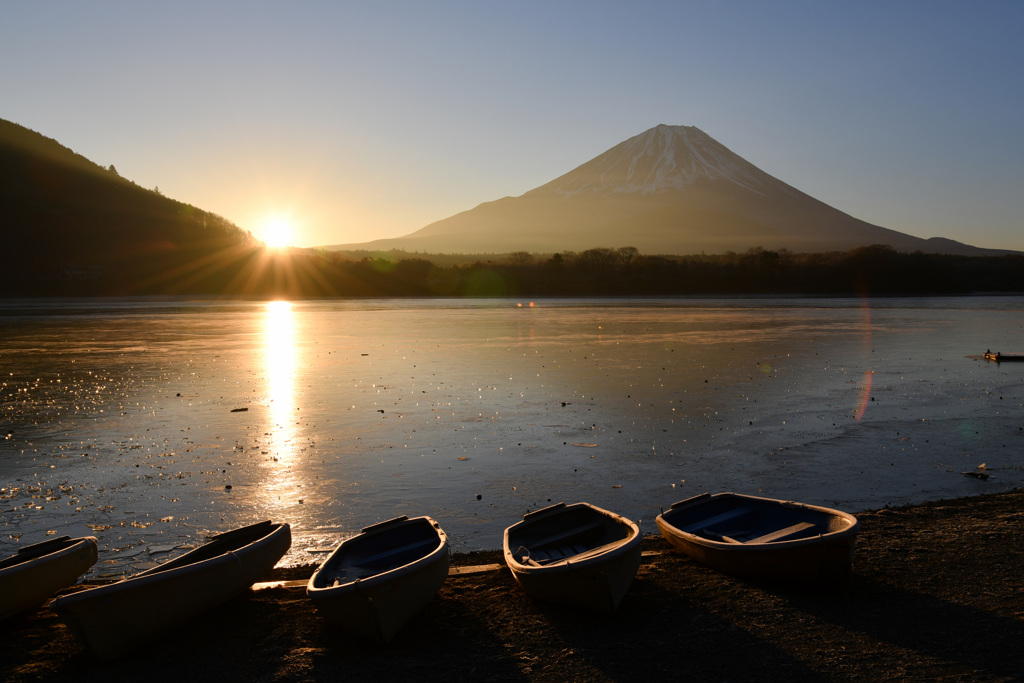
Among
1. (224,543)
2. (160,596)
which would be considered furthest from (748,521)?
(160,596)

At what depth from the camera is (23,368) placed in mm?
21781

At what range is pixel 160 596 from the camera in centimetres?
575

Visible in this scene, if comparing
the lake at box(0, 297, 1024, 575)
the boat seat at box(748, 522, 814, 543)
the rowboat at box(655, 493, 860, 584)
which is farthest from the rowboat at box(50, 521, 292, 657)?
the boat seat at box(748, 522, 814, 543)

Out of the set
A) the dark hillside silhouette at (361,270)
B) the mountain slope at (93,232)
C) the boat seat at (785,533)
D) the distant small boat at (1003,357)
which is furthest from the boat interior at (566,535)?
the mountain slope at (93,232)

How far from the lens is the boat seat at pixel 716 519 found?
740 cm

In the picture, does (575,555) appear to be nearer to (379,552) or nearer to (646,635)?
(646,635)

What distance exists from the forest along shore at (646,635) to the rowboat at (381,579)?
233 millimetres

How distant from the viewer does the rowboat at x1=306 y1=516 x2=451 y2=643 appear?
18.4ft

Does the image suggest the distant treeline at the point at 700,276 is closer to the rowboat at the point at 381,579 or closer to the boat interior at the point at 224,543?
the rowboat at the point at 381,579

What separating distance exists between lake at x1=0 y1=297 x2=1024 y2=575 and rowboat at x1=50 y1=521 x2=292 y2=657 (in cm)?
119

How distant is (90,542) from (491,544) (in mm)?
3881

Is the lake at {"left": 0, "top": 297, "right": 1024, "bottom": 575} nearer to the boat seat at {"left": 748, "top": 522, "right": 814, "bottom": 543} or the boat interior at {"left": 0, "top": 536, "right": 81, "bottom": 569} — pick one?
the boat interior at {"left": 0, "top": 536, "right": 81, "bottom": 569}

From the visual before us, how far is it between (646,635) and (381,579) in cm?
215

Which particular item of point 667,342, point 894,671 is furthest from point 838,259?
point 894,671
